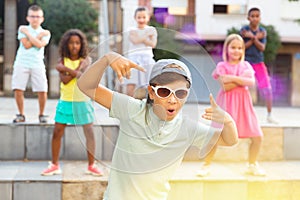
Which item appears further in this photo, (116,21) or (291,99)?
(291,99)

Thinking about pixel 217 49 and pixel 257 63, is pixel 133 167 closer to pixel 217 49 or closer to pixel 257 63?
pixel 257 63

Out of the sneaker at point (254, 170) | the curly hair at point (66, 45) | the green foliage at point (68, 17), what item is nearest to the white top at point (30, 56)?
the curly hair at point (66, 45)

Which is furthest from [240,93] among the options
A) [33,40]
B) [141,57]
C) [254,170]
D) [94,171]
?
[141,57]

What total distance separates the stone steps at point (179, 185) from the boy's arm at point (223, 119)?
1.62 metres

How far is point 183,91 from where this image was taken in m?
1.80

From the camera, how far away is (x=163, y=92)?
1.80 metres

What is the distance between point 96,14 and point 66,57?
35.1ft

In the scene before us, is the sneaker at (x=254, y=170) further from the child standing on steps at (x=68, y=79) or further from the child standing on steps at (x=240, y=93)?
the child standing on steps at (x=68, y=79)

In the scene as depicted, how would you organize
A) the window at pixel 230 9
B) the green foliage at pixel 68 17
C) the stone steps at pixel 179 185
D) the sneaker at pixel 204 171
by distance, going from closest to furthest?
the stone steps at pixel 179 185
the sneaker at pixel 204 171
the green foliage at pixel 68 17
the window at pixel 230 9

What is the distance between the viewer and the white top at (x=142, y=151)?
76.7 inches

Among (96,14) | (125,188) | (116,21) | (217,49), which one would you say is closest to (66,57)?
(125,188)

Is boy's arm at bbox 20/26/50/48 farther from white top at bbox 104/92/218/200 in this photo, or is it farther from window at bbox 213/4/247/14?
window at bbox 213/4/247/14

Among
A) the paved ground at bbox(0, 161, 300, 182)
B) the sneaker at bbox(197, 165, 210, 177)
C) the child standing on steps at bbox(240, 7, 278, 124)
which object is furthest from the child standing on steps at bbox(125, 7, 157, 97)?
the child standing on steps at bbox(240, 7, 278, 124)

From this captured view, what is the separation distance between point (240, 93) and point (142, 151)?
97.5 inches
